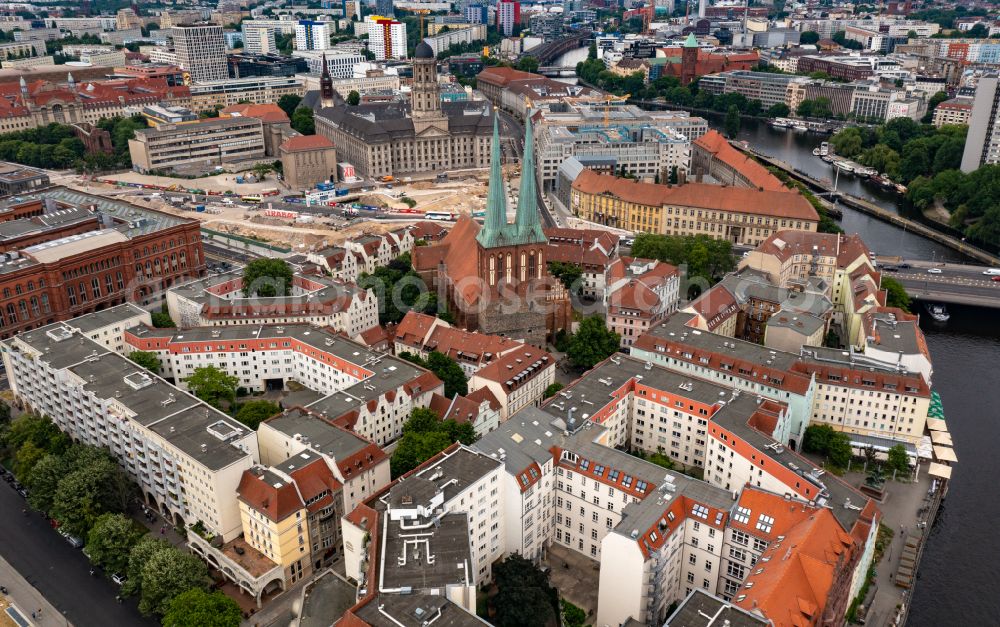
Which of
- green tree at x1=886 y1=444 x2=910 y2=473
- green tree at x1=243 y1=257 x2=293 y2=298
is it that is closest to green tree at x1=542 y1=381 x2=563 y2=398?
green tree at x1=886 y1=444 x2=910 y2=473

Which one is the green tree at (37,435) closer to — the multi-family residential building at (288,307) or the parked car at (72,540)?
the parked car at (72,540)

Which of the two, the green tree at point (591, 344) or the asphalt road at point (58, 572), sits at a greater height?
the green tree at point (591, 344)

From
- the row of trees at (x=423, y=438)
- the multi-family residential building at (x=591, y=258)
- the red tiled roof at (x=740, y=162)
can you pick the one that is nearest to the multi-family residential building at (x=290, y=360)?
the row of trees at (x=423, y=438)

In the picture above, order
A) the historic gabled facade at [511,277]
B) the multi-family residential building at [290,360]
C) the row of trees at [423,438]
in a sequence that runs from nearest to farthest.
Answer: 1. the row of trees at [423,438]
2. the multi-family residential building at [290,360]
3. the historic gabled facade at [511,277]

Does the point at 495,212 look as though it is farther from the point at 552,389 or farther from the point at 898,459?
the point at 898,459

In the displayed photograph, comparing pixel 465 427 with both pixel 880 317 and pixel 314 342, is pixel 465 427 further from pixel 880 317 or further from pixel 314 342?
pixel 880 317

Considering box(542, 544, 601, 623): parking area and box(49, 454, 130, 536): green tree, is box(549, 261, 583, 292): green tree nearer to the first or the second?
box(542, 544, 601, 623): parking area
